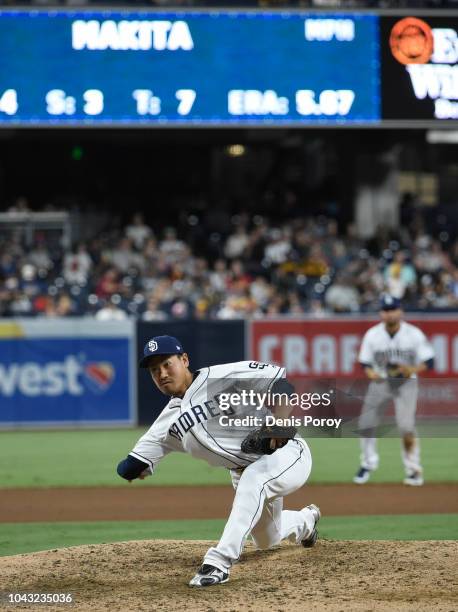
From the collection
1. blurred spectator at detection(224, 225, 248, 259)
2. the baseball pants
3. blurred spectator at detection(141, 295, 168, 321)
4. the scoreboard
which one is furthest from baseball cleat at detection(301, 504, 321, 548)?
blurred spectator at detection(224, 225, 248, 259)

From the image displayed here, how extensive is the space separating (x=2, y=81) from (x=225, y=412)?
10875mm

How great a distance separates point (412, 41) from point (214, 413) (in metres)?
11.2

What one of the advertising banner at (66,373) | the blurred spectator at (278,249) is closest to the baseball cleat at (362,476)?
the advertising banner at (66,373)

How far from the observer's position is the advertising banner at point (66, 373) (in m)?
15.5

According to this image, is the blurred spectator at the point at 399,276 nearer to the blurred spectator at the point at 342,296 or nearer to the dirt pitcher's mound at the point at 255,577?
the blurred spectator at the point at 342,296

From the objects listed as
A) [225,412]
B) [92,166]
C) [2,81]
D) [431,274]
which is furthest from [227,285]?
[225,412]

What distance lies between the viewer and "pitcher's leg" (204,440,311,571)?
5.92m

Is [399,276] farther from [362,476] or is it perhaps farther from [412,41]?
[362,476]

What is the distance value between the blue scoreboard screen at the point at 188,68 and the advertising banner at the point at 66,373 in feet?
9.66

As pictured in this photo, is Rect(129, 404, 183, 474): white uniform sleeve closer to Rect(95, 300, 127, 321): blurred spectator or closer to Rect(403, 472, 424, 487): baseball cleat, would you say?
Rect(403, 472, 424, 487): baseball cleat

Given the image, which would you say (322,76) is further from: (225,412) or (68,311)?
(225,412)

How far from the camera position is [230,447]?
6.14m

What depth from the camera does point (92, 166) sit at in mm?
23109

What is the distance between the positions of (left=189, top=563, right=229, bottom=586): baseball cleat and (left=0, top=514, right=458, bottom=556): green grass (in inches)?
80.6
